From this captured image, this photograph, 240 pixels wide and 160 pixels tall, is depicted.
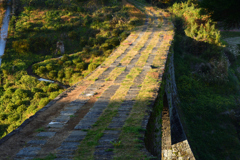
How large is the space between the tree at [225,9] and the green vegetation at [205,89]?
1.05 metres

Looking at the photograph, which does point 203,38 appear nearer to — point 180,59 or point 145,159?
point 180,59

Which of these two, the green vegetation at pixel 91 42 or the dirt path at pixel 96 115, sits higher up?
the green vegetation at pixel 91 42

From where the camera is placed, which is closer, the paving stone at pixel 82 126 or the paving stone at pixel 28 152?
the paving stone at pixel 28 152

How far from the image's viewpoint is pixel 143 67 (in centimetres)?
771

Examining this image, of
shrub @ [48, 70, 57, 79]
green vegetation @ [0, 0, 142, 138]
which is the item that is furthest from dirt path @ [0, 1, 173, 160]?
shrub @ [48, 70, 57, 79]

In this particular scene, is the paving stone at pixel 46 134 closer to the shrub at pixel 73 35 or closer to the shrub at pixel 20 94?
the shrub at pixel 20 94

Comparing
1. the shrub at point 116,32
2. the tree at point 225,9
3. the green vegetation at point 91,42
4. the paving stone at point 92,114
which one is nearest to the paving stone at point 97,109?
the paving stone at point 92,114

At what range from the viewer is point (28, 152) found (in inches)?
138

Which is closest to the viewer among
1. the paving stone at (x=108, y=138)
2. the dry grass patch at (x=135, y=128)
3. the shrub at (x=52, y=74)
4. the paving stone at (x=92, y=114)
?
the dry grass patch at (x=135, y=128)

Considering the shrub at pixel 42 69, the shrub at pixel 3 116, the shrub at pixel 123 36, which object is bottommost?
the shrub at pixel 3 116

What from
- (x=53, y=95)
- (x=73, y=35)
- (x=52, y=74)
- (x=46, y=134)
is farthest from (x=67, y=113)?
(x=73, y=35)

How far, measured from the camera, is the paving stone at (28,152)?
343 cm

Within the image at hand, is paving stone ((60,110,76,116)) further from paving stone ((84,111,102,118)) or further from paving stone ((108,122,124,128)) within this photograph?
paving stone ((108,122,124,128))

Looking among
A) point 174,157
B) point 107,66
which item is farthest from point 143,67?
point 174,157
